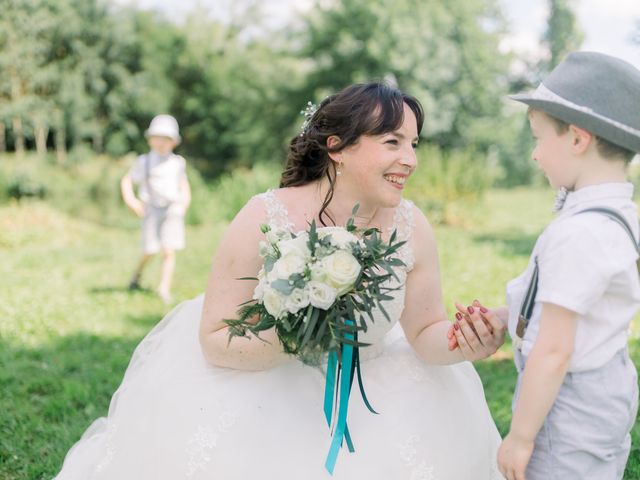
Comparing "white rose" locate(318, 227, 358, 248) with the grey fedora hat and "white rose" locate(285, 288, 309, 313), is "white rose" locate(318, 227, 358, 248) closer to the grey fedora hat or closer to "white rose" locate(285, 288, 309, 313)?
"white rose" locate(285, 288, 309, 313)

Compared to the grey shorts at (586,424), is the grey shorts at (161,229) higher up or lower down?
lower down

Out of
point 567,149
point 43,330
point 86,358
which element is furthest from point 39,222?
point 567,149

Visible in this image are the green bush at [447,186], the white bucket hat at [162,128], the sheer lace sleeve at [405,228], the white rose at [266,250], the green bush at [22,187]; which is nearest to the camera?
the white rose at [266,250]

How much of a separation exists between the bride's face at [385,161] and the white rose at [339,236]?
1.69 ft

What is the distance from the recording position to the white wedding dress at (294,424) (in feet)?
8.27

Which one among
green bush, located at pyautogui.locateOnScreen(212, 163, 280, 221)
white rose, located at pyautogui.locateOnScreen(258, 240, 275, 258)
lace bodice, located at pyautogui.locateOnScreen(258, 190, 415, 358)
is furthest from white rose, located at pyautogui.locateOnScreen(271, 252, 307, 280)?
green bush, located at pyautogui.locateOnScreen(212, 163, 280, 221)

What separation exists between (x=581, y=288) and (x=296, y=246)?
3.01 ft

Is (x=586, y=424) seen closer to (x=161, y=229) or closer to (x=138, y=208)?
(x=161, y=229)

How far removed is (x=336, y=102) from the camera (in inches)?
113

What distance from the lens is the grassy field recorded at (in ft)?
13.9

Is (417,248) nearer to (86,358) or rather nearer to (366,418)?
(366,418)

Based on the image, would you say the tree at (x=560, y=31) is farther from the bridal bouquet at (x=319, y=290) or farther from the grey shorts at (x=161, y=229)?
the bridal bouquet at (x=319, y=290)

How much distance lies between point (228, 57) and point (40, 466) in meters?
32.7

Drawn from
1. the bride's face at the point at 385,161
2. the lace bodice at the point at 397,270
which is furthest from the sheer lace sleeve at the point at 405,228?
the bride's face at the point at 385,161
